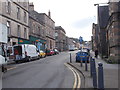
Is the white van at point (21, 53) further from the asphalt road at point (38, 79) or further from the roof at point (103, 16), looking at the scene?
the roof at point (103, 16)

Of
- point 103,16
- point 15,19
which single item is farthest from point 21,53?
point 103,16

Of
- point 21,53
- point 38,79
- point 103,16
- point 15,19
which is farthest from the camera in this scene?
point 103,16

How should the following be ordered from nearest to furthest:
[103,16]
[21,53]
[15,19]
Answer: [21,53]
[15,19]
[103,16]

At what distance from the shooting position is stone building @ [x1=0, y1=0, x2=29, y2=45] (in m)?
26.4

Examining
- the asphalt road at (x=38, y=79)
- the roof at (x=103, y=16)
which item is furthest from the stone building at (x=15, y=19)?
the roof at (x=103, y=16)

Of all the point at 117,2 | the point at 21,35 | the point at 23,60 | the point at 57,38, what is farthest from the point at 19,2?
the point at 57,38

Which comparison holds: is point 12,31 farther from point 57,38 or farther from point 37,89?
point 57,38

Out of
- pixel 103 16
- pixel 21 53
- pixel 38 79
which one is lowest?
pixel 38 79

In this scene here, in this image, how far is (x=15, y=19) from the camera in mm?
29875

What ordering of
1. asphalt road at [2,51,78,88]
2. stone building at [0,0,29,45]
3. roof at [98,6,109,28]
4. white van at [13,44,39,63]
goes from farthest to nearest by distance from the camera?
1. roof at [98,6,109,28]
2. stone building at [0,0,29,45]
3. white van at [13,44,39,63]
4. asphalt road at [2,51,78,88]

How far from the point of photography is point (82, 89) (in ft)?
23.7

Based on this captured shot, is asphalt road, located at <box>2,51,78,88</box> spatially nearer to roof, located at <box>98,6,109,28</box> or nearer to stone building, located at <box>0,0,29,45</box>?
stone building, located at <box>0,0,29,45</box>

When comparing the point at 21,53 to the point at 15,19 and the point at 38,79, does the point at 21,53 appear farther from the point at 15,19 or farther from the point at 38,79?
the point at 38,79

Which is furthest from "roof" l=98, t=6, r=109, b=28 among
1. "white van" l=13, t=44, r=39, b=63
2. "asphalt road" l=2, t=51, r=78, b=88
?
"asphalt road" l=2, t=51, r=78, b=88
